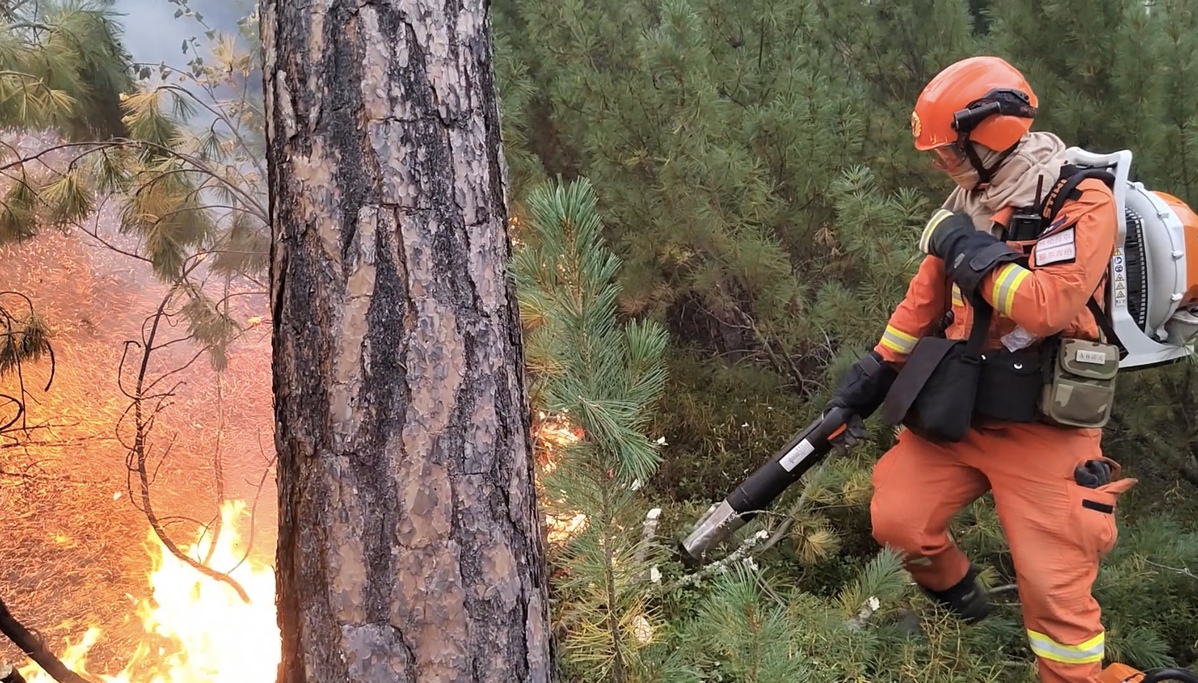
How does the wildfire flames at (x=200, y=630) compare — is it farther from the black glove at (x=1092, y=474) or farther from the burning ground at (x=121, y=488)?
the black glove at (x=1092, y=474)

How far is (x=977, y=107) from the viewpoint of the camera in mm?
2012

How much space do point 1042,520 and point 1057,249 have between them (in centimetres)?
81

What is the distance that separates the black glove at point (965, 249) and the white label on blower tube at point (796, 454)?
0.73m

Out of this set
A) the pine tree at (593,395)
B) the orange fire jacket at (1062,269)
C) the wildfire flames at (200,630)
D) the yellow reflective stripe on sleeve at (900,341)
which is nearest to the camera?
the pine tree at (593,395)

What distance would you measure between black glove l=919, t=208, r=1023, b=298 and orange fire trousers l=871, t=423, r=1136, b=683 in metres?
0.54

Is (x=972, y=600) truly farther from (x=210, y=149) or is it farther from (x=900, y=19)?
(x=210, y=149)

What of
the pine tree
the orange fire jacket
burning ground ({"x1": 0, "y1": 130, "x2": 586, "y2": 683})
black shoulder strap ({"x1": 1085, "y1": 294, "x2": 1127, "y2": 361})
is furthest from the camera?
burning ground ({"x1": 0, "y1": 130, "x2": 586, "y2": 683})

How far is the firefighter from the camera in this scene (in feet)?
6.21

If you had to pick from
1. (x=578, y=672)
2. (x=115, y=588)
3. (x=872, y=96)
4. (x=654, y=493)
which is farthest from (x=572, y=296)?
(x=115, y=588)

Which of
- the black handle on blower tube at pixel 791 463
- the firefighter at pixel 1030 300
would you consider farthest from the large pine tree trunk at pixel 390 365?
the firefighter at pixel 1030 300

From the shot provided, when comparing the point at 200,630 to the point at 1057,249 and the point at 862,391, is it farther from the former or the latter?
the point at 1057,249

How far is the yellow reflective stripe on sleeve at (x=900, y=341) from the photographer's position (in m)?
2.41

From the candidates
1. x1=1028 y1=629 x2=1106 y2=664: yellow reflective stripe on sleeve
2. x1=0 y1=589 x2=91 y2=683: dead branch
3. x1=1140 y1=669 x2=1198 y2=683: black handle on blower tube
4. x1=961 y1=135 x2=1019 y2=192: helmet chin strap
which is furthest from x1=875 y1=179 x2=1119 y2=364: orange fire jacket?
x1=0 y1=589 x2=91 y2=683: dead branch

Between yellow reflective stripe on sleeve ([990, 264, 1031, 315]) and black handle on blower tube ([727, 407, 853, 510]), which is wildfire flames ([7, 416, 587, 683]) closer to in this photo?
black handle on blower tube ([727, 407, 853, 510])
